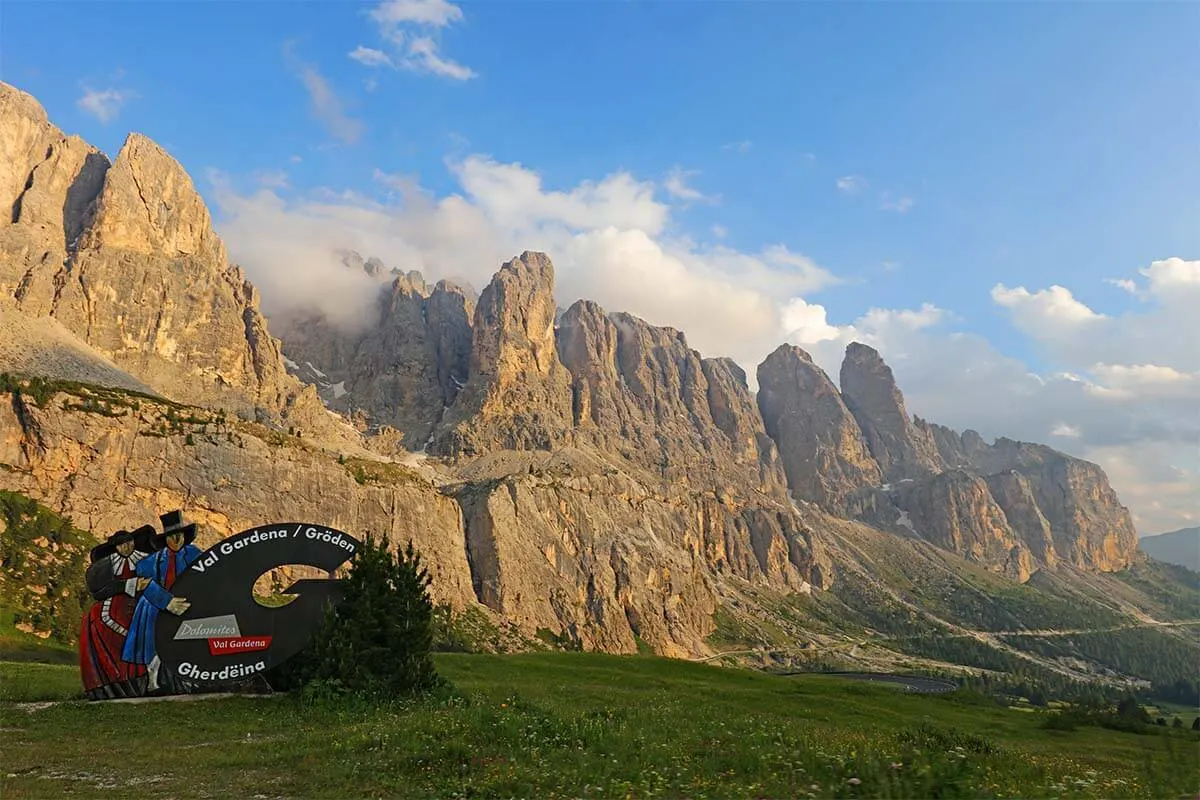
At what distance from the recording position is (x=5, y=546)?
277 ft

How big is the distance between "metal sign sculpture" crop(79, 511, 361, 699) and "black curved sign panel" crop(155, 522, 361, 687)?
4cm

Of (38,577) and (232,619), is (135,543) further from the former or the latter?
(38,577)

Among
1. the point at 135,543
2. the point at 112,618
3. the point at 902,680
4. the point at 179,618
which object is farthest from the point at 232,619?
the point at 902,680

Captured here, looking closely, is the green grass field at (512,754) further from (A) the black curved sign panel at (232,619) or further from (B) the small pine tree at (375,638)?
(A) the black curved sign panel at (232,619)

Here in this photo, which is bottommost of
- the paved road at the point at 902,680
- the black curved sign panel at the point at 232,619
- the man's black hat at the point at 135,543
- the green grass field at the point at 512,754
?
the paved road at the point at 902,680

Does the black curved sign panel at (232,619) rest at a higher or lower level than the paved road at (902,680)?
higher

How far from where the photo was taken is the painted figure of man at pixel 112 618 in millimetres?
30250

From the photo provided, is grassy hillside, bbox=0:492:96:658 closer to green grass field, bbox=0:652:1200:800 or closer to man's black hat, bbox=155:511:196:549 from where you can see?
man's black hat, bbox=155:511:196:549

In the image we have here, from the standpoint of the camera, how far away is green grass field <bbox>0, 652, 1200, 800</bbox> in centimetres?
1210

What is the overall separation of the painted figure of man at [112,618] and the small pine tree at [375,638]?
7247 millimetres

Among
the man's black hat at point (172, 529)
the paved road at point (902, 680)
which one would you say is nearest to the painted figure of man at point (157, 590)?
the man's black hat at point (172, 529)

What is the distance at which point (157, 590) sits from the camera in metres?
31.4

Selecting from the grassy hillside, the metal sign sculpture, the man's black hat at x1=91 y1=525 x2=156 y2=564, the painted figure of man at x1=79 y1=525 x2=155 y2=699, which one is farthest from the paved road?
the man's black hat at x1=91 y1=525 x2=156 y2=564

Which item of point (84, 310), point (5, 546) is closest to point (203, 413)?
point (5, 546)
